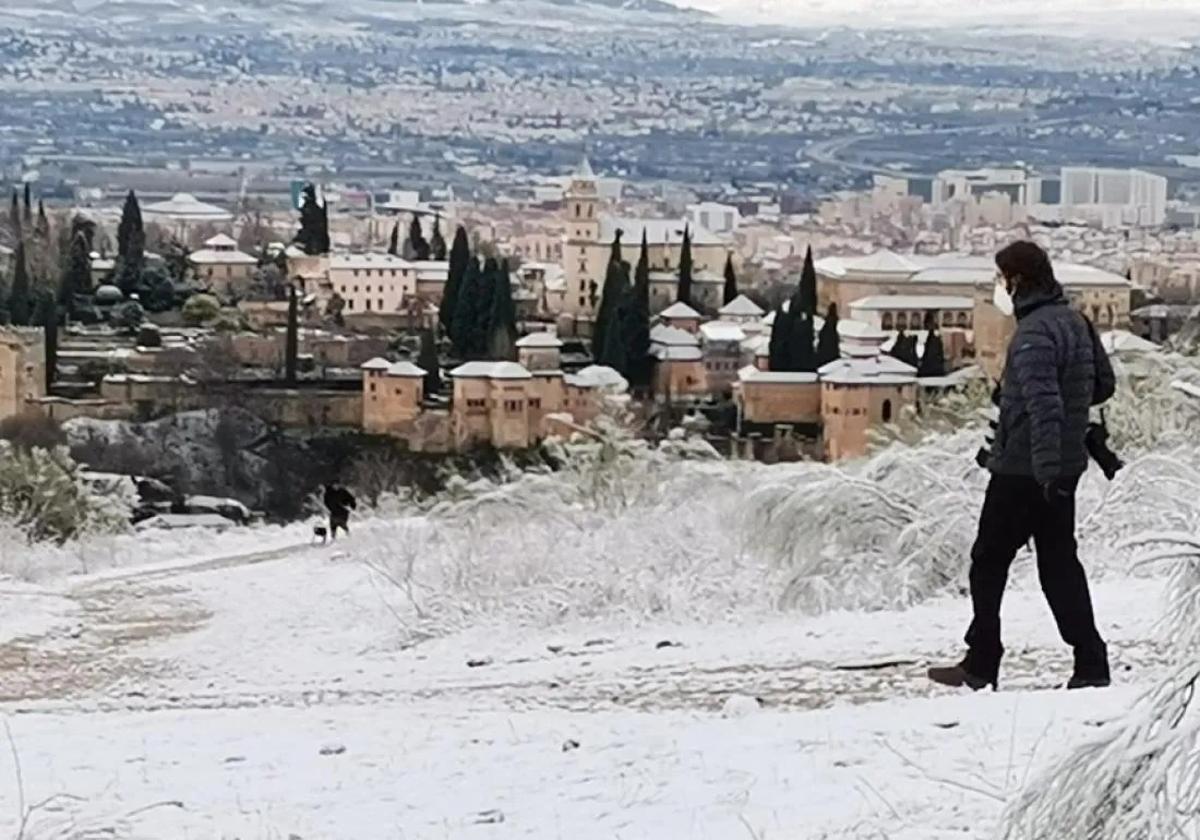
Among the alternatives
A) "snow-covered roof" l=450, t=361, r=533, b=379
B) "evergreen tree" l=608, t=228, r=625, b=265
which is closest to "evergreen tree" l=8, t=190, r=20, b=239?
"evergreen tree" l=608, t=228, r=625, b=265

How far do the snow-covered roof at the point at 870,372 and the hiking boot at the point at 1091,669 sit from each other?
44437 millimetres

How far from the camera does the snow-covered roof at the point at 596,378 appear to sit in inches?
2095

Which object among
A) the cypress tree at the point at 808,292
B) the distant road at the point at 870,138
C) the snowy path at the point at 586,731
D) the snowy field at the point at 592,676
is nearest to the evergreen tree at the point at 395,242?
the cypress tree at the point at 808,292

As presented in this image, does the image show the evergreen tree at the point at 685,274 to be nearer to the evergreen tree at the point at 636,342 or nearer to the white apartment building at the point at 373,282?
the evergreen tree at the point at 636,342

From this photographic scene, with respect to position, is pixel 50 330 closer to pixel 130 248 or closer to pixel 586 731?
pixel 130 248

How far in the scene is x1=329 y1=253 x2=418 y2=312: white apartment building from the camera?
69.7 metres

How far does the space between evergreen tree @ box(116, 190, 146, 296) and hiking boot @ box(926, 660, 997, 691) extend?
62.8 metres

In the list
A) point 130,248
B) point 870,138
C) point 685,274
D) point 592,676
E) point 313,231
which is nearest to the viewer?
point 592,676

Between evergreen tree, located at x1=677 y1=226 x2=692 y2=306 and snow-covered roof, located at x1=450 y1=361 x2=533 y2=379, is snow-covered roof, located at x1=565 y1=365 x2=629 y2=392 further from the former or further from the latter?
evergreen tree, located at x1=677 y1=226 x2=692 y2=306

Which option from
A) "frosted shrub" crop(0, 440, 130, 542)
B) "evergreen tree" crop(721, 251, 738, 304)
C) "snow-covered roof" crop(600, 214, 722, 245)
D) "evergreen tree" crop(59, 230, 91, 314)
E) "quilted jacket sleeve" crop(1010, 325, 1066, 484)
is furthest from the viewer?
"snow-covered roof" crop(600, 214, 722, 245)

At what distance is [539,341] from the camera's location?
57812mm

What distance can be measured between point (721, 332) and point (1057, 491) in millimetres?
54589

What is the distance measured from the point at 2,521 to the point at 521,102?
103m

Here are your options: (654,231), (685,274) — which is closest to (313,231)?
(654,231)
